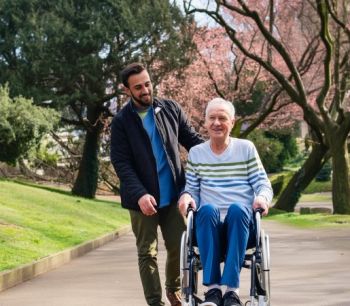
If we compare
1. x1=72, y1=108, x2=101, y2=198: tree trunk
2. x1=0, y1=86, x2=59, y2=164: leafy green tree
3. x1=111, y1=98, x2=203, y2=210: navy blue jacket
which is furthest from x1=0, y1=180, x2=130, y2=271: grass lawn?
x1=72, y1=108, x2=101, y2=198: tree trunk

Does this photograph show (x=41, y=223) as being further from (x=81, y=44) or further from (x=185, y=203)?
(x=81, y=44)

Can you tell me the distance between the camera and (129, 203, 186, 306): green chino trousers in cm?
601

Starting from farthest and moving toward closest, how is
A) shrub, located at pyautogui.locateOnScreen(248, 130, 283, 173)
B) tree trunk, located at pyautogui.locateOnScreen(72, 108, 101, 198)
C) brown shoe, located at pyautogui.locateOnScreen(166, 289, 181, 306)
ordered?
shrub, located at pyautogui.locateOnScreen(248, 130, 283, 173)
tree trunk, located at pyautogui.locateOnScreen(72, 108, 101, 198)
brown shoe, located at pyautogui.locateOnScreen(166, 289, 181, 306)

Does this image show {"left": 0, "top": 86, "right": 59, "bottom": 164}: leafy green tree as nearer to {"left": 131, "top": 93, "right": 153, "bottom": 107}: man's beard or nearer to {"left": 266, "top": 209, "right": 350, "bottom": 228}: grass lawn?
{"left": 266, "top": 209, "right": 350, "bottom": 228}: grass lawn

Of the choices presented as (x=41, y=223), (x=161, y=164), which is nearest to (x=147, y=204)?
(x=161, y=164)

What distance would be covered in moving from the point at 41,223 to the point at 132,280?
20.8ft

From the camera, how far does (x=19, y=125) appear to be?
2445 cm

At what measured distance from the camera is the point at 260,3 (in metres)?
32.1

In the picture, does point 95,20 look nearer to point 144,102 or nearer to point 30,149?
point 30,149

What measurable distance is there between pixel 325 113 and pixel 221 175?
20175 millimetres

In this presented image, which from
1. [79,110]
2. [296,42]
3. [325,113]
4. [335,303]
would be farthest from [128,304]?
[296,42]

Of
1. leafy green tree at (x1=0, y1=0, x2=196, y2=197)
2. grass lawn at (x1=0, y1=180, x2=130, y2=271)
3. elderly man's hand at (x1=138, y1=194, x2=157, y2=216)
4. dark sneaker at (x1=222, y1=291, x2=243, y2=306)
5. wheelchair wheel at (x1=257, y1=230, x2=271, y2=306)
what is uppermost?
leafy green tree at (x1=0, y1=0, x2=196, y2=197)

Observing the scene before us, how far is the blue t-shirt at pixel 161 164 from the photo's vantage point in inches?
240

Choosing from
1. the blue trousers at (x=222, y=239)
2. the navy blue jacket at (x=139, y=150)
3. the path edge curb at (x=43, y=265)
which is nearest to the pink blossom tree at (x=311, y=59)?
the path edge curb at (x=43, y=265)
